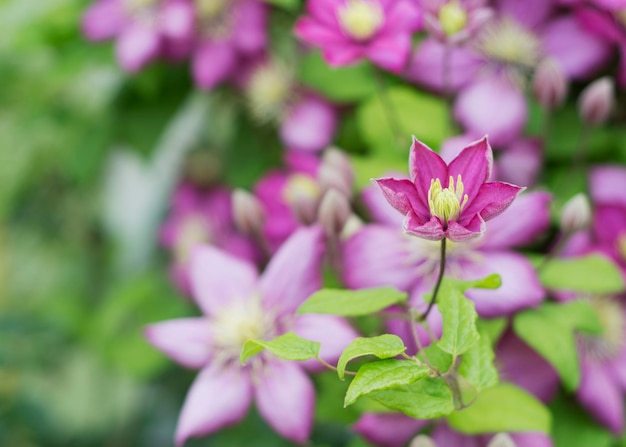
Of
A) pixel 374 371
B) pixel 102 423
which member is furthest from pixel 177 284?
pixel 374 371

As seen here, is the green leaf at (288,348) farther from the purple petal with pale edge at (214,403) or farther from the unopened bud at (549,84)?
the unopened bud at (549,84)

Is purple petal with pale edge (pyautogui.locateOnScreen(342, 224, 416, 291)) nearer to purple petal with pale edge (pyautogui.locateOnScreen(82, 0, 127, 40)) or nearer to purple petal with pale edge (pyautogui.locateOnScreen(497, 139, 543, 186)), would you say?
purple petal with pale edge (pyautogui.locateOnScreen(497, 139, 543, 186))

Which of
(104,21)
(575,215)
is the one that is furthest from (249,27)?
(575,215)

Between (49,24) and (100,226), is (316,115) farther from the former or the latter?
(100,226)

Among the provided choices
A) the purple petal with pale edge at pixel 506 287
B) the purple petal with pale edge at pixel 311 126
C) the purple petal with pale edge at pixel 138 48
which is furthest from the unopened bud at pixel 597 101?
the purple petal with pale edge at pixel 138 48

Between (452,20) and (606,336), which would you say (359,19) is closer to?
(452,20)

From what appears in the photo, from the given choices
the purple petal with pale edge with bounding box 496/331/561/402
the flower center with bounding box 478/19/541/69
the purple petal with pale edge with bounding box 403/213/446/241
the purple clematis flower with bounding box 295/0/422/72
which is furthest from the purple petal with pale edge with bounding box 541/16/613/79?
the purple petal with pale edge with bounding box 403/213/446/241
